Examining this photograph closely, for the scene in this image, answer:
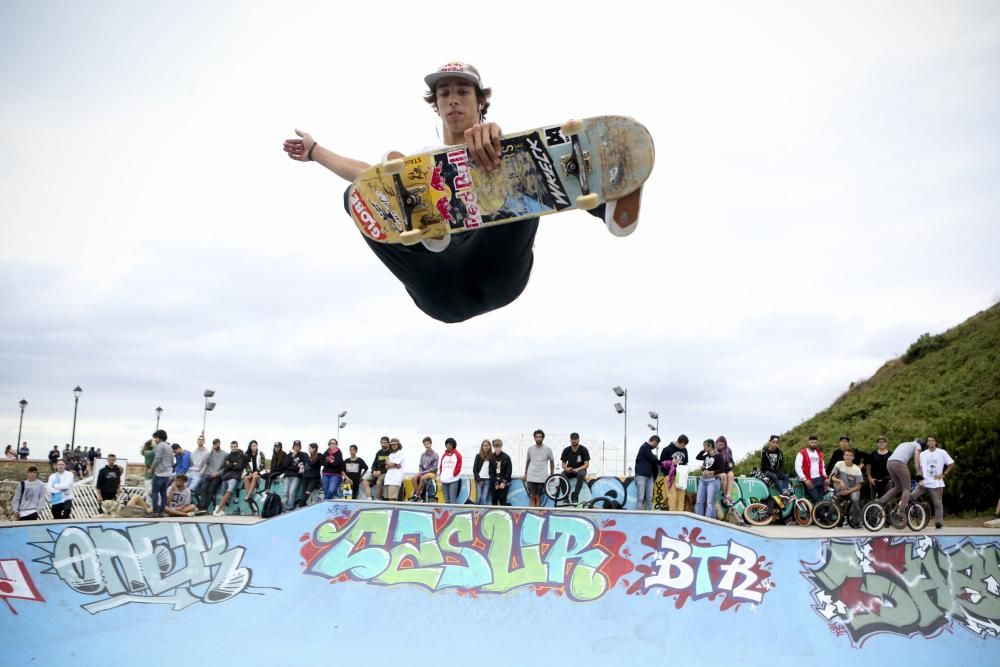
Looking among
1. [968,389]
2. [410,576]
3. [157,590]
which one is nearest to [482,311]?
[410,576]

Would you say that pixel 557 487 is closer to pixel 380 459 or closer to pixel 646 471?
pixel 646 471

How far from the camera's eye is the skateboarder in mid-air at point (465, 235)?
4.37m

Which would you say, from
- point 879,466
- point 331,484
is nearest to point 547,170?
point 331,484

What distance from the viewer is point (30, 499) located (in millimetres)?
14344

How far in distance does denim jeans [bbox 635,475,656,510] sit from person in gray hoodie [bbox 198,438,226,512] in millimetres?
8667

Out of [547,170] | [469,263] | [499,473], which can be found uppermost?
[547,170]

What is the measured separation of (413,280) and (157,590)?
337 inches

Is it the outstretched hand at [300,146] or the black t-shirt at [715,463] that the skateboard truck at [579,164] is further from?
the black t-shirt at [715,463]

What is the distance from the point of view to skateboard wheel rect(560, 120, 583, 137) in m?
4.24

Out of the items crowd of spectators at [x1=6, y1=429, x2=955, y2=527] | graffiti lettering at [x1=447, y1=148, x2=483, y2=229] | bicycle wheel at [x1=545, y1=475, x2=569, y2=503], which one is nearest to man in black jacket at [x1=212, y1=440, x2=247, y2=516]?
crowd of spectators at [x1=6, y1=429, x2=955, y2=527]

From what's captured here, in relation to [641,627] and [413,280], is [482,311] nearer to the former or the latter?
[413,280]

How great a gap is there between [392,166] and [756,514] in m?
12.6

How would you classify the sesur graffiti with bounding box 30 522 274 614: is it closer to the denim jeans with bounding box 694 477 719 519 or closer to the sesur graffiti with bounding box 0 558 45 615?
the sesur graffiti with bounding box 0 558 45 615

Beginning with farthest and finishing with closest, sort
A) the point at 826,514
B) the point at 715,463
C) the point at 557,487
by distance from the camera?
the point at 557,487
the point at 826,514
the point at 715,463
